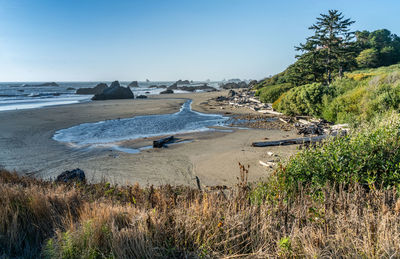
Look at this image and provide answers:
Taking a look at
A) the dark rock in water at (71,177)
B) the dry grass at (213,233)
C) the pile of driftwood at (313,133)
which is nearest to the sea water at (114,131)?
the pile of driftwood at (313,133)

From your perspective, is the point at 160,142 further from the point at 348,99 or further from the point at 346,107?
the point at 348,99

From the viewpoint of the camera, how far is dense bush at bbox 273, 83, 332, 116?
66.2 feet

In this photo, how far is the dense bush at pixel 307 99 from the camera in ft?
Answer: 66.2

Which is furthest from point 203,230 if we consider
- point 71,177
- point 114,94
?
point 114,94

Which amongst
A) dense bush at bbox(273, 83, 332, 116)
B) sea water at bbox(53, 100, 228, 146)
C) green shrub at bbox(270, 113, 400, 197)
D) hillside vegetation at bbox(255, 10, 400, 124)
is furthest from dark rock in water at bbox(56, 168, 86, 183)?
dense bush at bbox(273, 83, 332, 116)

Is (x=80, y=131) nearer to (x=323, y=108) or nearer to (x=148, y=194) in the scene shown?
(x=148, y=194)

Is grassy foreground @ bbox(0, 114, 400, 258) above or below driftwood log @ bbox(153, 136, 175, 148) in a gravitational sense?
above

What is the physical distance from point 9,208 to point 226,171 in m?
7.04

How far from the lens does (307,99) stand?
20.8m

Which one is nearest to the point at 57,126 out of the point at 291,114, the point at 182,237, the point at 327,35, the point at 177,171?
the point at 177,171

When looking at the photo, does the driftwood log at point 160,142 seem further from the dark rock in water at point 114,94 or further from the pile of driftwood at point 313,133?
the dark rock in water at point 114,94

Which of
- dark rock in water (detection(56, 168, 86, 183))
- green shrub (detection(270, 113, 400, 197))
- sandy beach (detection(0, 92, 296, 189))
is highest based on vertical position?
green shrub (detection(270, 113, 400, 197))

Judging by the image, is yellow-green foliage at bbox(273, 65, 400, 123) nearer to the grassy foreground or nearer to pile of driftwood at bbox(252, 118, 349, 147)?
pile of driftwood at bbox(252, 118, 349, 147)

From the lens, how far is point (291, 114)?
2328cm
